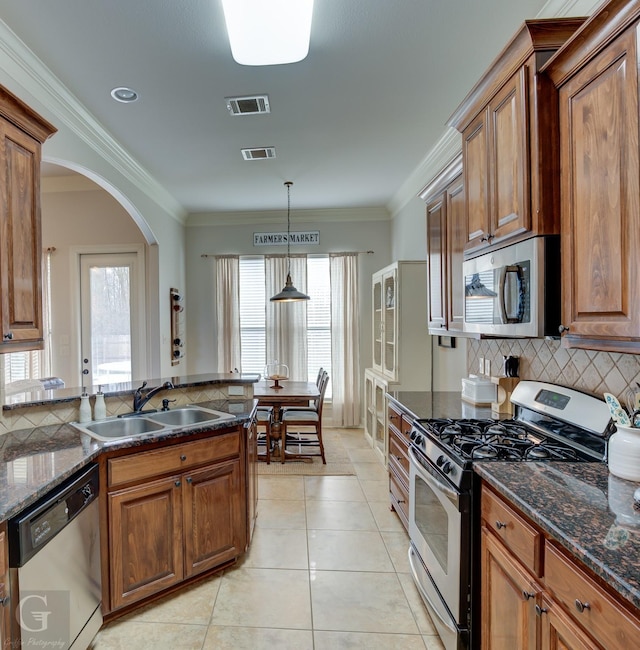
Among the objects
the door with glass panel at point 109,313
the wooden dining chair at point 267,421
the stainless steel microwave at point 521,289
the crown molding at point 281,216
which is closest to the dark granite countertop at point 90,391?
the wooden dining chair at point 267,421

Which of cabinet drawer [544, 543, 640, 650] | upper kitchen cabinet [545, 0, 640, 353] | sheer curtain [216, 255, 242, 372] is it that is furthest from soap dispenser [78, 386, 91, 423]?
sheer curtain [216, 255, 242, 372]

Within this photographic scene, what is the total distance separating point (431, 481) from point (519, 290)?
96 centimetres

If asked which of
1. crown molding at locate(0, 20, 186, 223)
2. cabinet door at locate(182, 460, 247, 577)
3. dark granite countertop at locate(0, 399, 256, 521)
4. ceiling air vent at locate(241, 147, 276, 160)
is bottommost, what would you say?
cabinet door at locate(182, 460, 247, 577)

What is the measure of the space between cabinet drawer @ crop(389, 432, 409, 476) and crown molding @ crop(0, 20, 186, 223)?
10.4 ft

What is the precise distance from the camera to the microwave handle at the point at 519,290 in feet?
5.32

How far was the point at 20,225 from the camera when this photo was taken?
5.73 ft

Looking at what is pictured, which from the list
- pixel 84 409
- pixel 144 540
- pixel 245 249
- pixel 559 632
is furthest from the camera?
pixel 245 249

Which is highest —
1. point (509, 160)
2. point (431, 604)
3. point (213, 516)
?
point (509, 160)

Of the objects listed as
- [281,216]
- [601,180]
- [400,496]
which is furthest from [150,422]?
[281,216]

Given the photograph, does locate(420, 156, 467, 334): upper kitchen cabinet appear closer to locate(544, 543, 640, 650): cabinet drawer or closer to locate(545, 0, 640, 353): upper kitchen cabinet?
locate(545, 0, 640, 353): upper kitchen cabinet

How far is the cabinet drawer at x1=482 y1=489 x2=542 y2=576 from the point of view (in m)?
1.16

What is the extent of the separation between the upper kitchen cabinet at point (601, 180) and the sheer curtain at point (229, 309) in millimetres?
4500

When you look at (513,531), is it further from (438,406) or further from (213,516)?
(213,516)

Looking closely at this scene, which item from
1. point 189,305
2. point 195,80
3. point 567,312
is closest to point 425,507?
point 567,312
